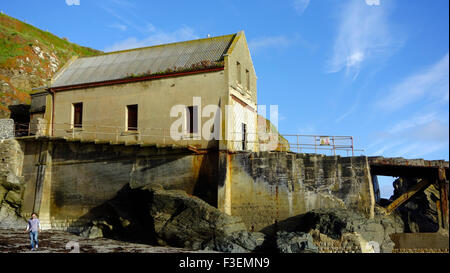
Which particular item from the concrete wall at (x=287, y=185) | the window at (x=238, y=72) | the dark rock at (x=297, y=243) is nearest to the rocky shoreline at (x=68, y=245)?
the dark rock at (x=297, y=243)

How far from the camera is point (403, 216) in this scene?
93.6 ft

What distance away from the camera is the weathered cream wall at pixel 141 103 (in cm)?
2317

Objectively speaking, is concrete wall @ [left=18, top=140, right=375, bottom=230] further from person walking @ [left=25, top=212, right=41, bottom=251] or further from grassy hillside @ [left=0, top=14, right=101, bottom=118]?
grassy hillside @ [left=0, top=14, right=101, bottom=118]

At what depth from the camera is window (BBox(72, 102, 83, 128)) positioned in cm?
2625

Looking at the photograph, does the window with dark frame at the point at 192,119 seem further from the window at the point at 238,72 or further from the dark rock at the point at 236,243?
the dark rock at the point at 236,243

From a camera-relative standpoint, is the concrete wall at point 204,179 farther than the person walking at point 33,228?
Yes

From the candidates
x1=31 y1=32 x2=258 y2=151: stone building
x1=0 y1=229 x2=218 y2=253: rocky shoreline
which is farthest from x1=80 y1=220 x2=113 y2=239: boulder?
x1=31 y1=32 x2=258 y2=151: stone building

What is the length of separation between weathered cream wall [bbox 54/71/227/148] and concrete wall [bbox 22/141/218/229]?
0.99 m

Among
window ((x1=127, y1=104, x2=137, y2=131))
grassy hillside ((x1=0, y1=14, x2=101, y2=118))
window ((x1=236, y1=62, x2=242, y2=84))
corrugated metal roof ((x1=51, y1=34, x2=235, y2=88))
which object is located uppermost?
grassy hillside ((x1=0, y1=14, x2=101, y2=118))

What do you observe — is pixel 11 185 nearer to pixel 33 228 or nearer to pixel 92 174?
Answer: pixel 92 174

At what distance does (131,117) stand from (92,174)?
12.9 feet

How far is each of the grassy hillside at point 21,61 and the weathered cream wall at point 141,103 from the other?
7.30m

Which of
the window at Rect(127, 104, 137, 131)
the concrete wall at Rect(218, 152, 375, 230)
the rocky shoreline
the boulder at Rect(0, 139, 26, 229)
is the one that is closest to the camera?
the rocky shoreline

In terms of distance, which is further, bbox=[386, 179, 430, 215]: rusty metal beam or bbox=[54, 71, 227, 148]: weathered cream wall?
bbox=[54, 71, 227, 148]: weathered cream wall
